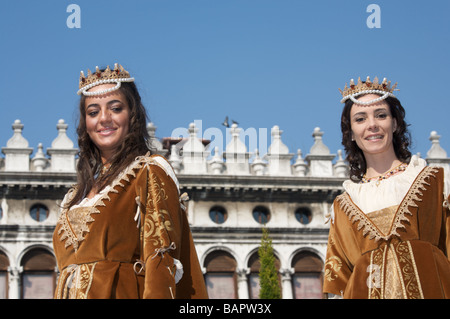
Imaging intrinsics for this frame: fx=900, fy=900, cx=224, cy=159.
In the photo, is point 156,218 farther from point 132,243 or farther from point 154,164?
point 154,164

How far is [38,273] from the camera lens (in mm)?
29125

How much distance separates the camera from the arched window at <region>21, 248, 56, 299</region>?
2891cm

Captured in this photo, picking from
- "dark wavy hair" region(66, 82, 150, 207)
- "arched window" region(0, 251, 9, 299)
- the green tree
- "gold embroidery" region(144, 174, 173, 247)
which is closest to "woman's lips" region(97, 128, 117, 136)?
"dark wavy hair" region(66, 82, 150, 207)

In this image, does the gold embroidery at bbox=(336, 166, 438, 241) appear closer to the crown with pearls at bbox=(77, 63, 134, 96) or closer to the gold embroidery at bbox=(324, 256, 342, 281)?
the gold embroidery at bbox=(324, 256, 342, 281)

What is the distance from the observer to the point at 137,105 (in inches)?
246

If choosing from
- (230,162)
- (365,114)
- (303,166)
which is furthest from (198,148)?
(365,114)

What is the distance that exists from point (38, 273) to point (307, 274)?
904 cm

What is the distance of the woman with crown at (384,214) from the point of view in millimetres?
6293

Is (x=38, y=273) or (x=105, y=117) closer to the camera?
(x=105, y=117)

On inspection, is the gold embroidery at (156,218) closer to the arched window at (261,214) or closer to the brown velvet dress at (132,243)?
the brown velvet dress at (132,243)

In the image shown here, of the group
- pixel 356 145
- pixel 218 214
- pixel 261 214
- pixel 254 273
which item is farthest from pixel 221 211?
pixel 356 145

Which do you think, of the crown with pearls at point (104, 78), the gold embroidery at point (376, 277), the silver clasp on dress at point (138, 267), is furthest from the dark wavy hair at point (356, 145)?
the silver clasp on dress at point (138, 267)

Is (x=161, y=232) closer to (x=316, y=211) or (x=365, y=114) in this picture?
(x=365, y=114)
